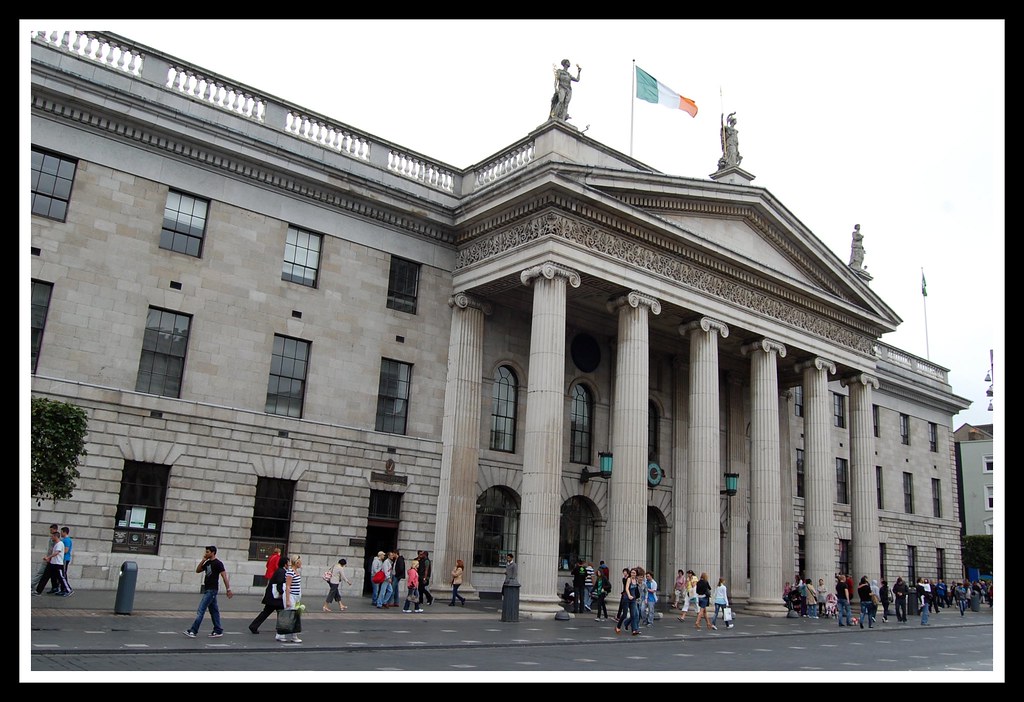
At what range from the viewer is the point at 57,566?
18.3 meters

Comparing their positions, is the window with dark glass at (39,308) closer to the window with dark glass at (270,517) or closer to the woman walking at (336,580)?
the window with dark glass at (270,517)

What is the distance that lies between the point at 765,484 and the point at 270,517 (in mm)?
17578

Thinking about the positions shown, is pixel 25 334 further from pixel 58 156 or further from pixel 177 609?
pixel 58 156

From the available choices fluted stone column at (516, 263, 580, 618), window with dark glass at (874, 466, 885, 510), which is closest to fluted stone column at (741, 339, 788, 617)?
fluted stone column at (516, 263, 580, 618)

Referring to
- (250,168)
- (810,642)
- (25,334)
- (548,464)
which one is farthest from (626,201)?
(25,334)

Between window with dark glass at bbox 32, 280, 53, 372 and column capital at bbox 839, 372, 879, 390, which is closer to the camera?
window with dark glass at bbox 32, 280, 53, 372

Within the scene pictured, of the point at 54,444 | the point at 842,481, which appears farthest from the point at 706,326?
the point at 54,444

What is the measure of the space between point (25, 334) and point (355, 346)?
18039mm

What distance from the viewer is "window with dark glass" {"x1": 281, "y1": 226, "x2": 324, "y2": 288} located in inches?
1005

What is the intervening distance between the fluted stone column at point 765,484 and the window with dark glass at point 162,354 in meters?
20.1

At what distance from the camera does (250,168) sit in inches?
976

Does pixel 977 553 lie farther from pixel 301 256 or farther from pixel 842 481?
pixel 301 256

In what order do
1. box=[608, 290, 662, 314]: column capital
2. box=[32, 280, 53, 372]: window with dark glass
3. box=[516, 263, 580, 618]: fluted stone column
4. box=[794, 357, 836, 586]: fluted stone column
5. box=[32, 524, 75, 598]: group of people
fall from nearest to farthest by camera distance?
1. box=[32, 524, 75, 598]: group of people
2. box=[32, 280, 53, 372]: window with dark glass
3. box=[516, 263, 580, 618]: fluted stone column
4. box=[608, 290, 662, 314]: column capital
5. box=[794, 357, 836, 586]: fluted stone column

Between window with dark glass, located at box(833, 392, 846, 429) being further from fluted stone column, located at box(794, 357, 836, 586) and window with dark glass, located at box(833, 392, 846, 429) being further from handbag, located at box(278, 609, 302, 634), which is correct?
handbag, located at box(278, 609, 302, 634)
